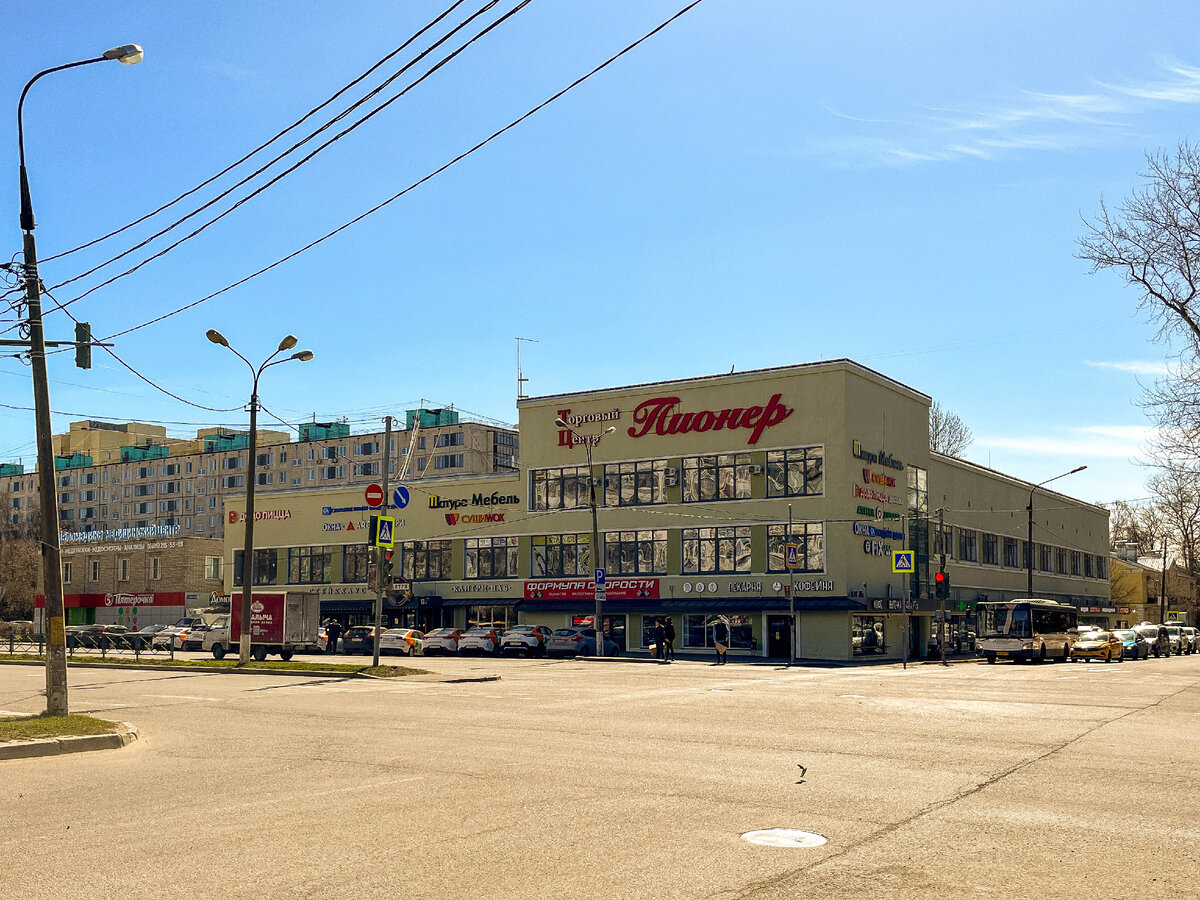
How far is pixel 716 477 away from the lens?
57.0 meters

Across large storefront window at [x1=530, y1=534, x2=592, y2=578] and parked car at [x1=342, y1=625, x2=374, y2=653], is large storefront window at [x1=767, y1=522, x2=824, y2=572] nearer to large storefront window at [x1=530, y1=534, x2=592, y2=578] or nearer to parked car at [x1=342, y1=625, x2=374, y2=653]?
large storefront window at [x1=530, y1=534, x2=592, y2=578]

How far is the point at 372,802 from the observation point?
10.4m

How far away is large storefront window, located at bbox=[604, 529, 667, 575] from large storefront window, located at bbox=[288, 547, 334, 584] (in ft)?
65.6

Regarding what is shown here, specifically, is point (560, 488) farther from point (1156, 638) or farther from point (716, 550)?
point (1156, 638)

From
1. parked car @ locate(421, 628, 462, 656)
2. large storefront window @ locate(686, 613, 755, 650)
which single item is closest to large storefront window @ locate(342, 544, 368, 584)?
parked car @ locate(421, 628, 462, 656)

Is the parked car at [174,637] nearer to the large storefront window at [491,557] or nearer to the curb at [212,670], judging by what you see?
the large storefront window at [491,557]

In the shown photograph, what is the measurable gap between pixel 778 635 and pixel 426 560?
22898 mm

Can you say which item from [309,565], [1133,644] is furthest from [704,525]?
[309,565]

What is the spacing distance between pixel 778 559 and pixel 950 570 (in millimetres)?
15908

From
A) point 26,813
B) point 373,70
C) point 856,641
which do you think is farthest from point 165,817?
point 856,641

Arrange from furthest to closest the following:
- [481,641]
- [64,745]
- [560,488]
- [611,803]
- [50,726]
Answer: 1. [560,488]
2. [481,641]
3. [50,726]
4. [64,745]
5. [611,803]

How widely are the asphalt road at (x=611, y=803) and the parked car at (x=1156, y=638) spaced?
42.5 metres

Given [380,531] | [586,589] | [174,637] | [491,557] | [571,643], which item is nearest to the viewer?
[380,531]

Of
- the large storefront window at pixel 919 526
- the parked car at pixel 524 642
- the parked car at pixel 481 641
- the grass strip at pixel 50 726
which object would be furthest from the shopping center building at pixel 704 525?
the grass strip at pixel 50 726
